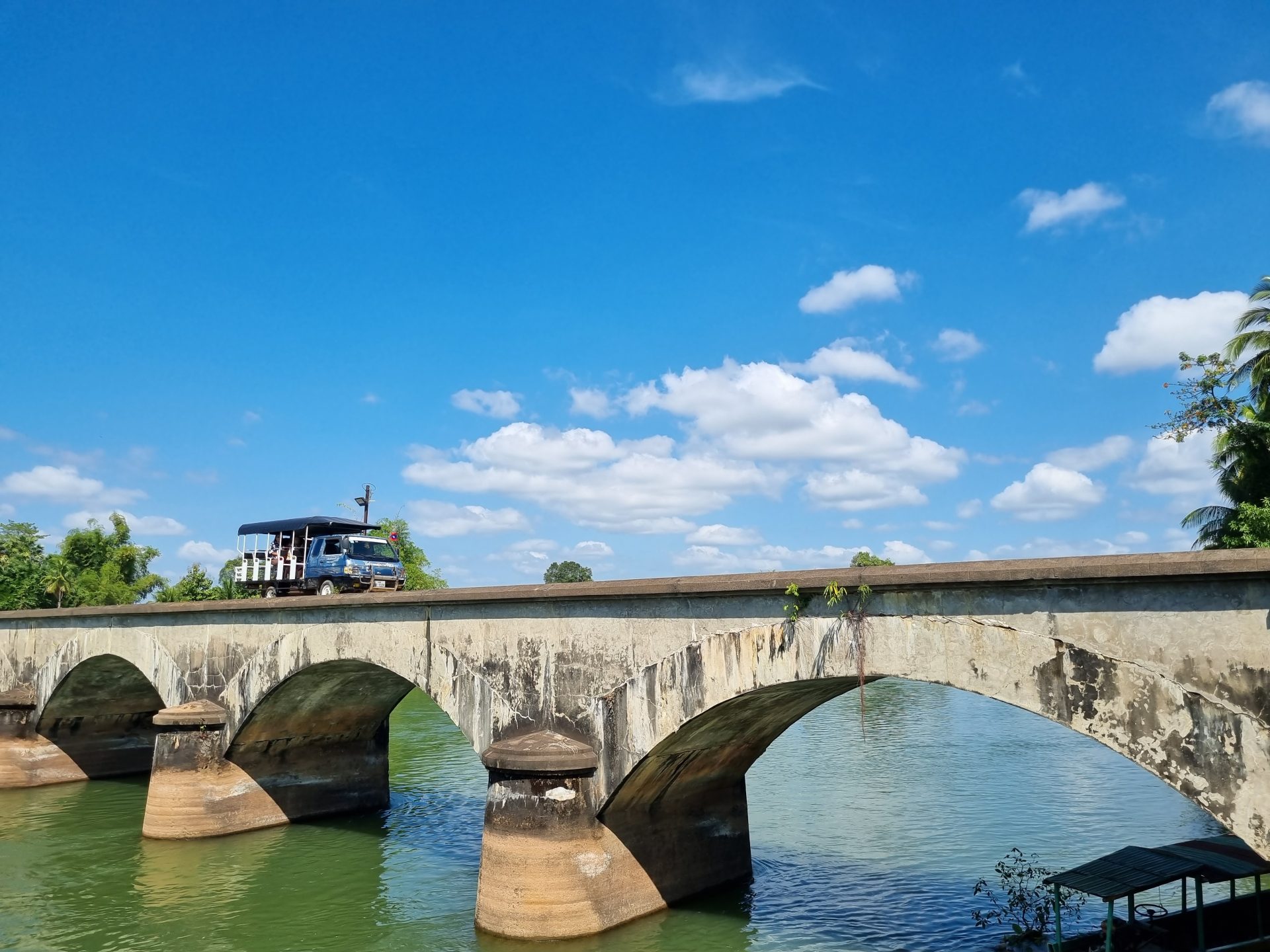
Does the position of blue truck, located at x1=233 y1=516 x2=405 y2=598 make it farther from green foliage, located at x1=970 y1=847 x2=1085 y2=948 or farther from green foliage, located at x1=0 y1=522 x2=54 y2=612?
green foliage, located at x1=0 y1=522 x2=54 y2=612

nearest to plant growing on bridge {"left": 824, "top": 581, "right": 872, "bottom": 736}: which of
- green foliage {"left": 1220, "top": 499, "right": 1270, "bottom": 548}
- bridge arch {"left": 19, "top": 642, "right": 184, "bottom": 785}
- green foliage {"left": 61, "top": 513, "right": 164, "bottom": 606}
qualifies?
green foliage {"left": 1220, "top": 499, "right": 1270, "bottom": 548}

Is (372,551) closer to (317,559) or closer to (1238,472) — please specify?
(317,559)

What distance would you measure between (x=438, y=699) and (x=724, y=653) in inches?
197

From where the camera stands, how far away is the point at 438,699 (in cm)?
1376

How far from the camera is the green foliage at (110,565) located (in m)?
57.4

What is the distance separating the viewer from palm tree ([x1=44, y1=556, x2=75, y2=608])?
173 feet

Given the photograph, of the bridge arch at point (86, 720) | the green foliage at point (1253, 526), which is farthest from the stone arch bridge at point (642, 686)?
the green foliage at point (1253, 526)

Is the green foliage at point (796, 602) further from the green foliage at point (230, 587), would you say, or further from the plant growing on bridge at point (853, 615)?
the green foliage at point (230, 587)

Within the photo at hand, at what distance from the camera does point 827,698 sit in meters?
12.6

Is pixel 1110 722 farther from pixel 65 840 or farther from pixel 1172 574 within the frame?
pixel 65 840

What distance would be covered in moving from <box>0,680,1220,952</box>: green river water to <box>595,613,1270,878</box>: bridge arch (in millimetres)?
1169

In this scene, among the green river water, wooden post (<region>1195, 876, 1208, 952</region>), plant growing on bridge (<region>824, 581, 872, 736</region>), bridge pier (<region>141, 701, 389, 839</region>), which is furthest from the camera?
bridge pier (<region>141, 701, 389, 839</region>)

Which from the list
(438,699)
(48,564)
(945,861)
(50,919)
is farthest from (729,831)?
(48,564)

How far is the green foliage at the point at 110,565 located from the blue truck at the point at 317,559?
1391 inches
